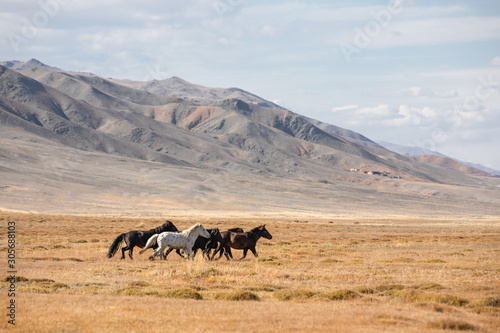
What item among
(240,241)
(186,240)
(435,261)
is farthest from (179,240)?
(435,261)

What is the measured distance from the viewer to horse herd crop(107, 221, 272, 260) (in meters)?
22.5

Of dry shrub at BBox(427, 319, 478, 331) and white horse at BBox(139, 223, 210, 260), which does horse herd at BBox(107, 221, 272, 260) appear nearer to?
white horse at BBox(139, 223, 210, 260)

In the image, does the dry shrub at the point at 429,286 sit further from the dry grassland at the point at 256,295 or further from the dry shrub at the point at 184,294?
the dry shrub at the point at 184,294

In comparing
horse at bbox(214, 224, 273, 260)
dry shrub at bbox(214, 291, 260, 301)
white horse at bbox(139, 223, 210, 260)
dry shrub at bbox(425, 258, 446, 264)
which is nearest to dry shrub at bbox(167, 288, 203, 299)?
dry shrub at bbox(214, 291, 260, 301)

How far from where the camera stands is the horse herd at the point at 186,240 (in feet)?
73.7

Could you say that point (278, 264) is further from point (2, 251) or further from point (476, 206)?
point (476, 206)

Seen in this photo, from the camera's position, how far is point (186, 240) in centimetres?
2253

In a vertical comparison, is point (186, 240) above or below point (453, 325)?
above

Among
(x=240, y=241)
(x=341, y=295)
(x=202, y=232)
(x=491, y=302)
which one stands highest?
(x=202, y=232)

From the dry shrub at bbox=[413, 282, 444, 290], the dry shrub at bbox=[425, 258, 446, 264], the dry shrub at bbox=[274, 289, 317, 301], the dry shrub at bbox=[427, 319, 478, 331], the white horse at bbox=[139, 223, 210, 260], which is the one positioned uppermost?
the white horse at bbox=[139, 223, 210, 260]

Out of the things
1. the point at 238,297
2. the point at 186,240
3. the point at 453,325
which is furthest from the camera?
the point at 186,240

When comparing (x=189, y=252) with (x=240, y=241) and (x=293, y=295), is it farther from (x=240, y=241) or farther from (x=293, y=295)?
(x=293, y=295)

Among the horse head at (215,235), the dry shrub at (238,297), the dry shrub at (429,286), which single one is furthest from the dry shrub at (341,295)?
the horse head at (215,235)

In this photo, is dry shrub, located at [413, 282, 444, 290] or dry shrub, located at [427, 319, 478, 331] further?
dry shrub, located at [413, 282, 444, 290]
